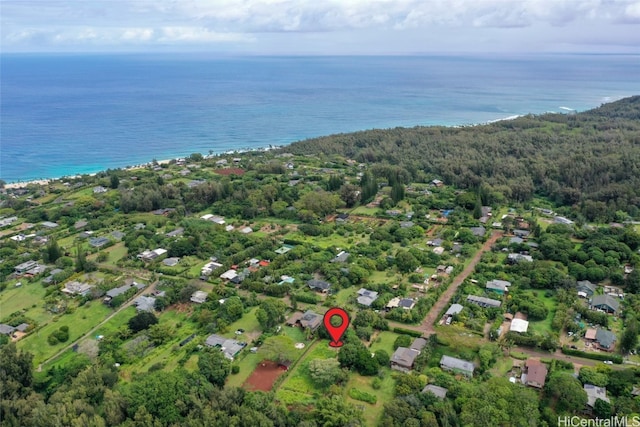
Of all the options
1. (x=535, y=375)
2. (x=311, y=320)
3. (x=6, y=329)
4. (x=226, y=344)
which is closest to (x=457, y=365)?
(x=535, y=375)

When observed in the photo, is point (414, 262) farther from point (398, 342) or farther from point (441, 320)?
point (398, 342)

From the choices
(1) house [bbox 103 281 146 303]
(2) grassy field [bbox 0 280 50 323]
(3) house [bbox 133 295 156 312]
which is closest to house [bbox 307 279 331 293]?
(3) house [bbox 133 295 156 312]

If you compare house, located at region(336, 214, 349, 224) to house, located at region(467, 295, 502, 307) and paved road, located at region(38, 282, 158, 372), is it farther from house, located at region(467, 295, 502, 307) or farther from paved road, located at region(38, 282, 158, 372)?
paved road, located at region(38, 282, 158, 372)

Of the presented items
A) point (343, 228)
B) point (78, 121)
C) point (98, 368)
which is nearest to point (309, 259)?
point (343, 228)

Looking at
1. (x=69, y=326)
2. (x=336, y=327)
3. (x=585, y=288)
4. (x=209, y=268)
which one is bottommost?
(x=69, y=326)

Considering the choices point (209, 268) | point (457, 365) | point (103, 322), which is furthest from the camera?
point (209, 268)

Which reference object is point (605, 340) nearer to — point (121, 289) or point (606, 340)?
point (606, 340)

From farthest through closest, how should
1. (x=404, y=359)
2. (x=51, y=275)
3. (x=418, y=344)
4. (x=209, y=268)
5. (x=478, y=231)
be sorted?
(x=478, y=231), (x=209, y=268), (x=51, y=275), (x=418, y=344), (x=404, y=359)

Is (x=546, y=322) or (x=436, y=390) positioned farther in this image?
(x=546, y=322)
